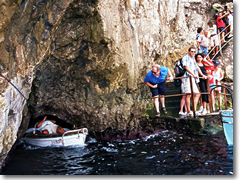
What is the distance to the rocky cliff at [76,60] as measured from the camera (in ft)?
14.7

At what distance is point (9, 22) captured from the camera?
417cm

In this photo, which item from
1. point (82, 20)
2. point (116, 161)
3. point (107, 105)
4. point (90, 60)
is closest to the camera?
point (116, 161)

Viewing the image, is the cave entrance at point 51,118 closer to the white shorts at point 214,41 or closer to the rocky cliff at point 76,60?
the rocky cliff at point 76,60

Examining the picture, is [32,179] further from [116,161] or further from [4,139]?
[116,161]

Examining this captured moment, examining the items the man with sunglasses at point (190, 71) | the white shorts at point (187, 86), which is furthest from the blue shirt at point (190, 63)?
the white shorts at point (187, 86)

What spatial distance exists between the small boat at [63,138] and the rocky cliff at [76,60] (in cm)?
47

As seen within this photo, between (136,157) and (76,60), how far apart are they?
2722mm

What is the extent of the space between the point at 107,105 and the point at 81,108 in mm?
684

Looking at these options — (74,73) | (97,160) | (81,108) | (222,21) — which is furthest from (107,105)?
(222,21)

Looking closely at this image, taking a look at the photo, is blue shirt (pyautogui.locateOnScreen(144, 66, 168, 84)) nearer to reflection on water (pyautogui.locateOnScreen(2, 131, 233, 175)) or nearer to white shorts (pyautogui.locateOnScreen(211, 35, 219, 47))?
reflection on water (pyautogui.locateOnScreen(2, 131, 233, 175))

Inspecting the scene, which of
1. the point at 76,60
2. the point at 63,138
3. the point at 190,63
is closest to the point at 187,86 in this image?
the point at 190,63

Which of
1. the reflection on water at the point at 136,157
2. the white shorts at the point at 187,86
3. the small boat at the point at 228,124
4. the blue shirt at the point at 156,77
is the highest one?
the blue shirt at the point at 156,77

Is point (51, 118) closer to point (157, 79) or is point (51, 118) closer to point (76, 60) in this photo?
point (76, 60)

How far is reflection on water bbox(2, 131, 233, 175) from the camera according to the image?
4328 mm
